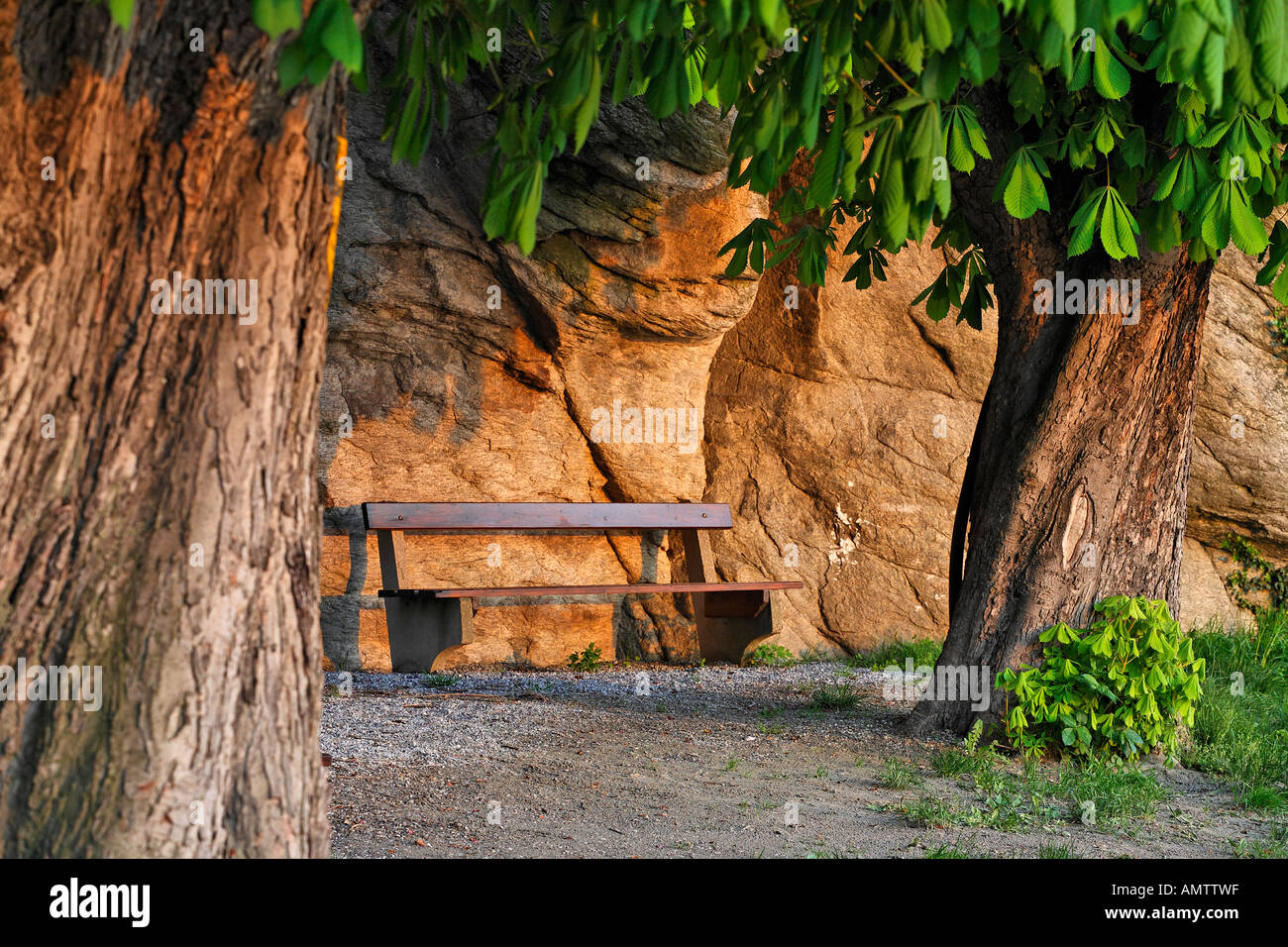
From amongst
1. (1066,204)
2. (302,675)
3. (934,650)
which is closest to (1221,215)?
(1066,204)

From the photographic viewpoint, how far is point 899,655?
7098 millimetres

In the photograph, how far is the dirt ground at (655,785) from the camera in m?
3.12

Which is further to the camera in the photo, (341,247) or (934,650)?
(934,650)

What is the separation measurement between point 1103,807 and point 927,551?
4.06 metres

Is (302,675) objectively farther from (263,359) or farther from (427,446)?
(427,446)

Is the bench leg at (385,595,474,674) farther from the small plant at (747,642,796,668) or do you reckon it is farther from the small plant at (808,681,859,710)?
the small plant at (747,642,796,668)

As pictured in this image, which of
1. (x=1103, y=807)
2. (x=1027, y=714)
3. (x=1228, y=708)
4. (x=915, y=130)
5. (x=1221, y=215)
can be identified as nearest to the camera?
(x=915, y=130)

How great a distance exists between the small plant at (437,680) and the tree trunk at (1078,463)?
2.51 metres

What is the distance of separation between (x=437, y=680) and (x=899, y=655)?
304 centimetres

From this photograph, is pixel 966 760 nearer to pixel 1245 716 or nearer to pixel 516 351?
pixel 1245 716

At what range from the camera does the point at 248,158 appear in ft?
6.31

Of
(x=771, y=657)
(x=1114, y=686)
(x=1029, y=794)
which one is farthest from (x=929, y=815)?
(x=771, y=657)
